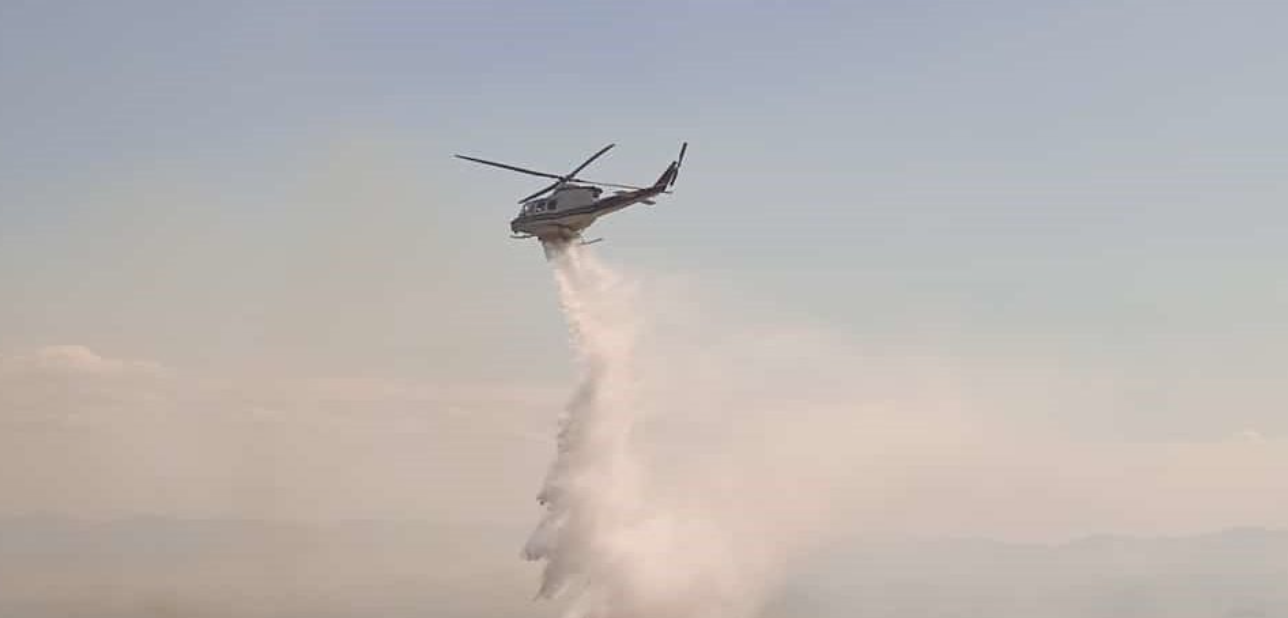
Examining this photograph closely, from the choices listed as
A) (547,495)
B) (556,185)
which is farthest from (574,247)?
(547,495)

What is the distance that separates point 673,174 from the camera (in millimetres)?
184500

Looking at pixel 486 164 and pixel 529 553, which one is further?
pixel 529 553

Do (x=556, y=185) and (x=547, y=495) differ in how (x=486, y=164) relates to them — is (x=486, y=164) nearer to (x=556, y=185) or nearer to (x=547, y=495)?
(x=556, y=185)

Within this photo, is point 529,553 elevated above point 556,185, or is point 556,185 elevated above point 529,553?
point 556,185

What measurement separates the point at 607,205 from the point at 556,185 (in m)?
5.94

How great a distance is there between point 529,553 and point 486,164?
3656 cm

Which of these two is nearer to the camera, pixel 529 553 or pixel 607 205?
pixel 607 205

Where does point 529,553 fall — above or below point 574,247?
below

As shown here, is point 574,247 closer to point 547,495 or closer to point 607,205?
point 607,205

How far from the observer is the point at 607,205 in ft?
609

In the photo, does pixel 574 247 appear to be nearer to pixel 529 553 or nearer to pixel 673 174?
pixel 673 174

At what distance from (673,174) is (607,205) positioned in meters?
6.20

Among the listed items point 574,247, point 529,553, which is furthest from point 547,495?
point 574,247

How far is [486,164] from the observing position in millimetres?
184375
